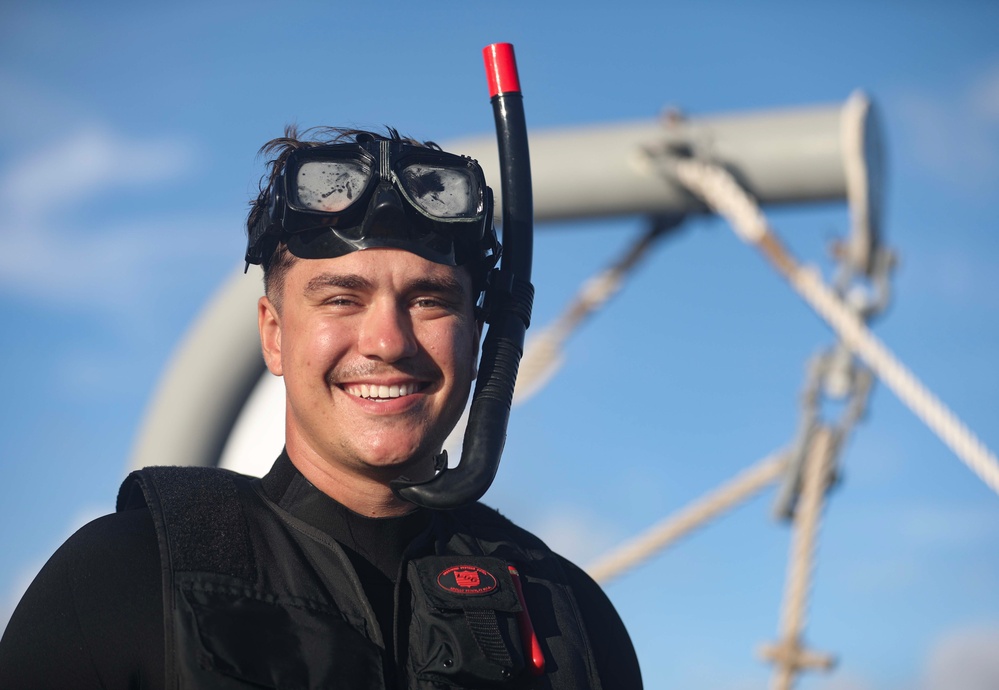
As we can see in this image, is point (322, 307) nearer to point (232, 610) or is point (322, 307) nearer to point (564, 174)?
point (232, 610)

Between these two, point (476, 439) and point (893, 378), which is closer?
point (476, 439)

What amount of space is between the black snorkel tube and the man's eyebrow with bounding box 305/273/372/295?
38cm

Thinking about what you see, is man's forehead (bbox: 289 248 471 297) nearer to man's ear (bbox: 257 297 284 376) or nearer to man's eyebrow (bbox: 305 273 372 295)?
man's eyebrow (bbox: 305 273 372 295)

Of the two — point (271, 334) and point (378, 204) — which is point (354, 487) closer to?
point (271, 334)

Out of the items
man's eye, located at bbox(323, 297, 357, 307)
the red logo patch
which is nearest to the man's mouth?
man's eye, located at bbox(323, 297, 357, 307)

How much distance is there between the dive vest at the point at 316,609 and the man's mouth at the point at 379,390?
0.29 m

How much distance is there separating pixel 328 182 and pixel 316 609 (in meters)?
0.88

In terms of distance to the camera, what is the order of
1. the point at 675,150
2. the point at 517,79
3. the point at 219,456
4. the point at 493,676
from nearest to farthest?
the point at 493,676
the point at 517,79
the point at 219,456
the point at 675,150

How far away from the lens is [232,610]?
2.31m

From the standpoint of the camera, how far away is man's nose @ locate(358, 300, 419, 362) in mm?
2486

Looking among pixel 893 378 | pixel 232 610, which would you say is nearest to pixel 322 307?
pixel 232 610

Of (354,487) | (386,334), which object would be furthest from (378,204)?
(354,487)

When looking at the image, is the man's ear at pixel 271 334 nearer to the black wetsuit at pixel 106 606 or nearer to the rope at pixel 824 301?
the black wetsuit at pixel 106 606

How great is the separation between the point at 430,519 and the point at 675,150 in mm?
4770
